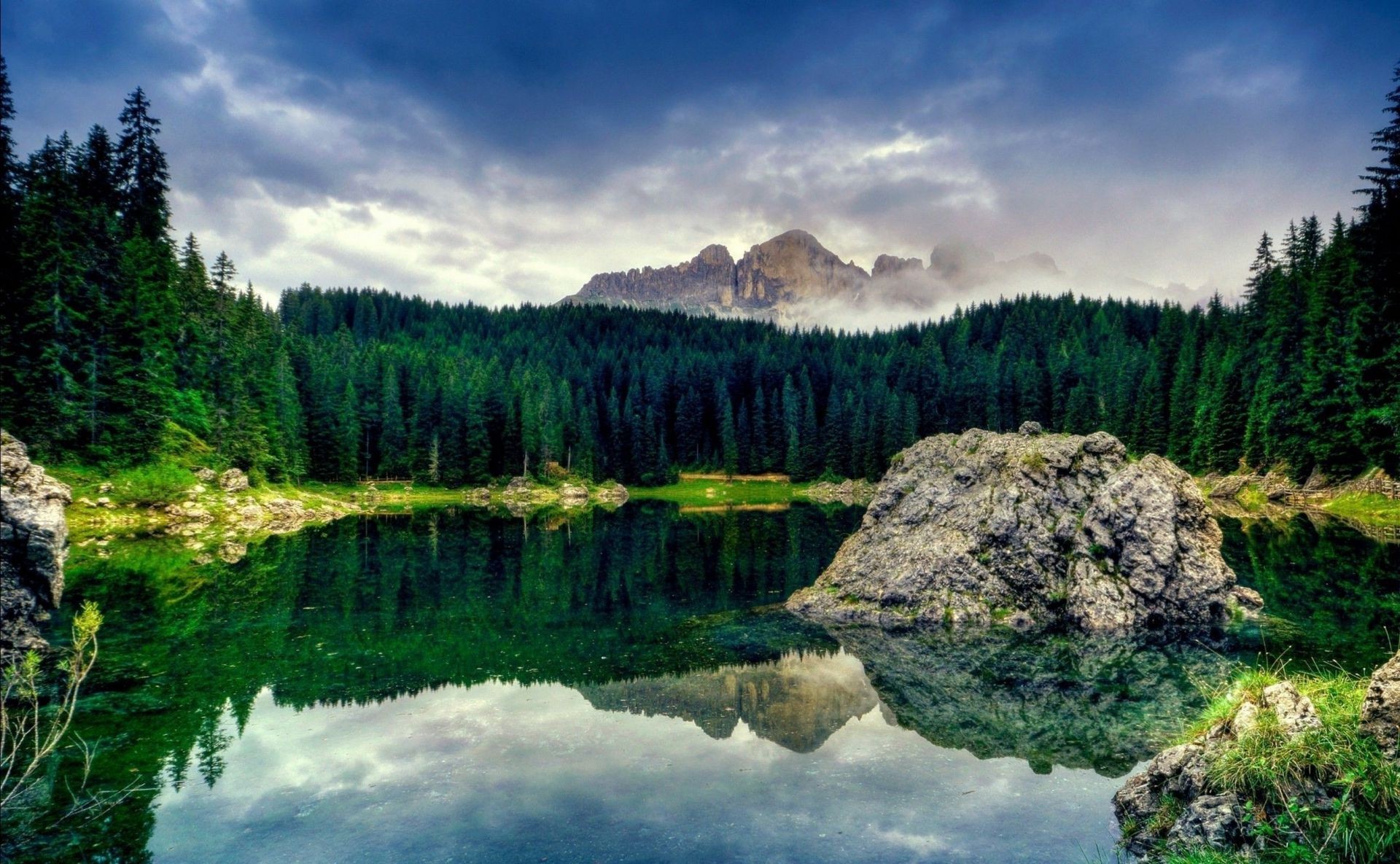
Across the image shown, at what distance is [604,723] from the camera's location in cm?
2155

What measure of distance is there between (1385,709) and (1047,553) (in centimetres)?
2380

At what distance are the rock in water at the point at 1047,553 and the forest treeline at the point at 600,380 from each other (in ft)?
150

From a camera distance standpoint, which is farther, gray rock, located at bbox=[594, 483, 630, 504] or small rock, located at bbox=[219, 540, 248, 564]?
gray rock, located at bbox=[594, 483, 630, 504]

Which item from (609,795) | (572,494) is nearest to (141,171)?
(572,494)

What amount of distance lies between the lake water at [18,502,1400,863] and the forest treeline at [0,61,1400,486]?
2909cm

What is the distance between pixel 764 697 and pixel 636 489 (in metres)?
119

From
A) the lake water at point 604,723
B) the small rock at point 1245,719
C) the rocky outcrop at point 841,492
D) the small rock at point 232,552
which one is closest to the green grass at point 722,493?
the rocky outcrop at point 841,492

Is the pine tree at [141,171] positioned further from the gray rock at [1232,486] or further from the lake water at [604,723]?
the gray rock at [1232,486]

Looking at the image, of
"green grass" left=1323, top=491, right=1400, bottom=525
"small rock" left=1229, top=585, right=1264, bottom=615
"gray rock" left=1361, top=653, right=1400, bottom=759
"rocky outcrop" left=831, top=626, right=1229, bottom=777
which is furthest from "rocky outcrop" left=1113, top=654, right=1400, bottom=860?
"green grass" left=1323, top=491, right=1400, bottom=525

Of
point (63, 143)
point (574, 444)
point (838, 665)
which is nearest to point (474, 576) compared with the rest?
point (838, 665)

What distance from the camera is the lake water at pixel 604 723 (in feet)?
49.2

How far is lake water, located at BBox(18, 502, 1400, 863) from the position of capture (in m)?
15.0

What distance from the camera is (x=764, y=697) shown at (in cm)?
2361

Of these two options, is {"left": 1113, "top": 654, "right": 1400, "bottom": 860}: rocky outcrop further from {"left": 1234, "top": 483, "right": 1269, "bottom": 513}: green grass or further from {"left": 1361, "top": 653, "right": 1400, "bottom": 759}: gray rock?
{"left": 1234, "top": 483, "right": 1269, "bottom": 513}: green grass
